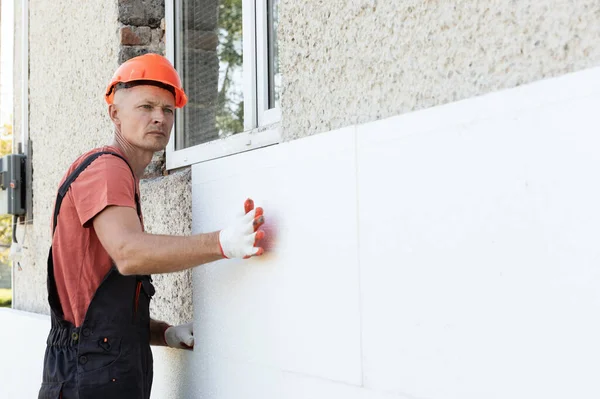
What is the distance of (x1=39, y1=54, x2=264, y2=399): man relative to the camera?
231 cm

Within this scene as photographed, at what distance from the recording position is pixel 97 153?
8.32 feet

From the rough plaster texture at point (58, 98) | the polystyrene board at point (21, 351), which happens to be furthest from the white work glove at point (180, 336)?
the polystyrene board at point (21, 351)

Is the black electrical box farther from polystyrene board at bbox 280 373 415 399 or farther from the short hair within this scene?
polystyrene board at bbox 280 373 415 399

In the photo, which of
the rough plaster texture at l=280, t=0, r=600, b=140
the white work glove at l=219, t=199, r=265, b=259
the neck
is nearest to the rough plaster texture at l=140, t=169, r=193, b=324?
the neck

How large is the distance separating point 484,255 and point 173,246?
1.05 metres

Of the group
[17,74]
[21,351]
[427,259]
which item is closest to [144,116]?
[427,259]

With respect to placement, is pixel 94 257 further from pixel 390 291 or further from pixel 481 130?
pixel 481 130

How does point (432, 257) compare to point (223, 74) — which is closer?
point (432, 257)

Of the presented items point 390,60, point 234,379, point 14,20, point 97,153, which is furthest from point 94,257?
point 14,20

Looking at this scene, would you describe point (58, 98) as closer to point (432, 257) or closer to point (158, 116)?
point (158, 116)

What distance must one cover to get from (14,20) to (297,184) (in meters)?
4.79

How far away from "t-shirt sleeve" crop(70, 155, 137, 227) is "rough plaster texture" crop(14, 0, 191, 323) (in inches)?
25.8

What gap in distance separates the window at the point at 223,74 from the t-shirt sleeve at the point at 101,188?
2.24 feet

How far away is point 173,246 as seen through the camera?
229 cm
